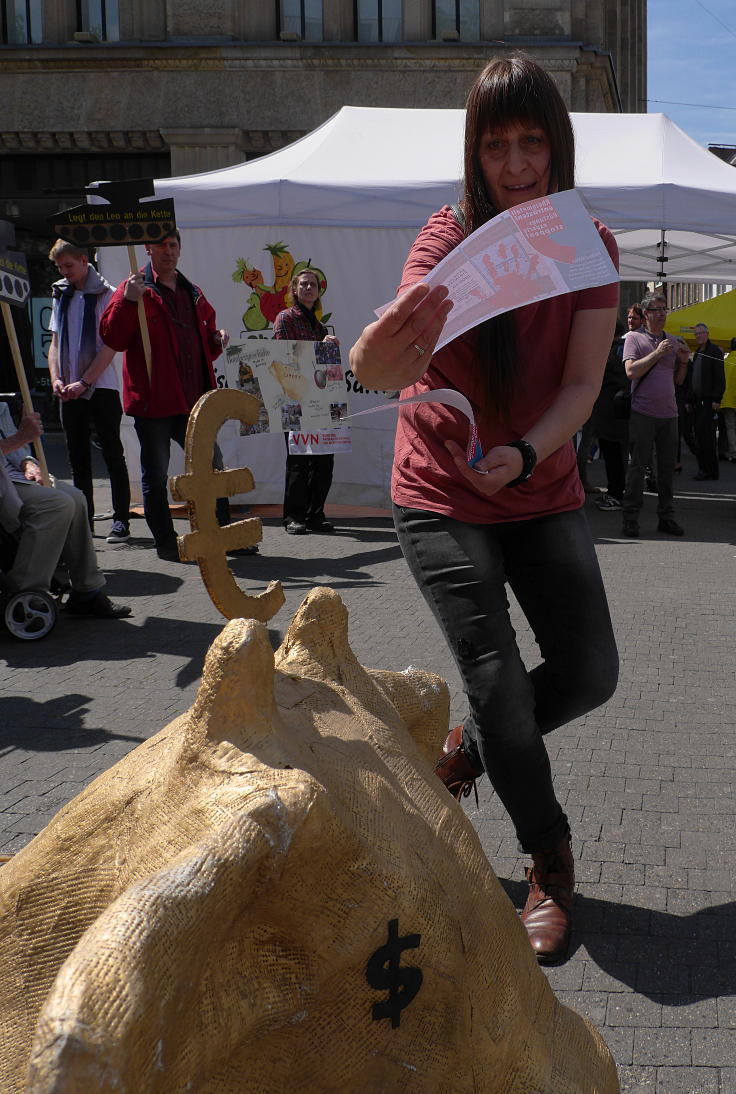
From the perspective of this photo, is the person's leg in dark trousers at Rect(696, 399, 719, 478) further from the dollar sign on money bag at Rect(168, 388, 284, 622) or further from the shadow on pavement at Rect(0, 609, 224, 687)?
the dollar sign on money bag at Rect(168, 388, 284, 622)

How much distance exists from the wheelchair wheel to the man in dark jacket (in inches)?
430

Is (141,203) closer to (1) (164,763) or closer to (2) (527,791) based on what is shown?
(2) (527,791)

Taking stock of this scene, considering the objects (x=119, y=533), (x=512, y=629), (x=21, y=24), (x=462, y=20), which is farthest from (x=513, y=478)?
(x=21, y=24)

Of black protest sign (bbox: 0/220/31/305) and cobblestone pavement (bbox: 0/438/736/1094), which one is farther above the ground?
black protest sign (bbox: 0/220/31/305)

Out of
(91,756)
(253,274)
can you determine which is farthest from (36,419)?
(253,274)

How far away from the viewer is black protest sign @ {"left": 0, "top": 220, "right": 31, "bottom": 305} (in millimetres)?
6988

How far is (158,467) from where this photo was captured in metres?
7.98

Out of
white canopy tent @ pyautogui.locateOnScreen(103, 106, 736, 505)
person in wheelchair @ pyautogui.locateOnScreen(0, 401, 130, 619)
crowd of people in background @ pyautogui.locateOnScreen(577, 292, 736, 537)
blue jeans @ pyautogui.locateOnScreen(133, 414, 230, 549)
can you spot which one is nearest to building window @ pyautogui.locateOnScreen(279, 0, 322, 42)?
crowd of people in background @ pyautogui.locateOnScreen(577, 292, 736, 537)

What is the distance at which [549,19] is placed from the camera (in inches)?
805

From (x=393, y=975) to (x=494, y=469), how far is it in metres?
1.16

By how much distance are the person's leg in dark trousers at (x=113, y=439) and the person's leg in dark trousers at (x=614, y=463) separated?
5204 mm

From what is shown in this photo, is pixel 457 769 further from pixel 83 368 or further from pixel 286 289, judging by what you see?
pixel 286 289

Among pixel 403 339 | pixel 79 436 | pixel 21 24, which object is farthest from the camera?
pixel 21 24

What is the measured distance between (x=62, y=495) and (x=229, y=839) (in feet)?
17.0
